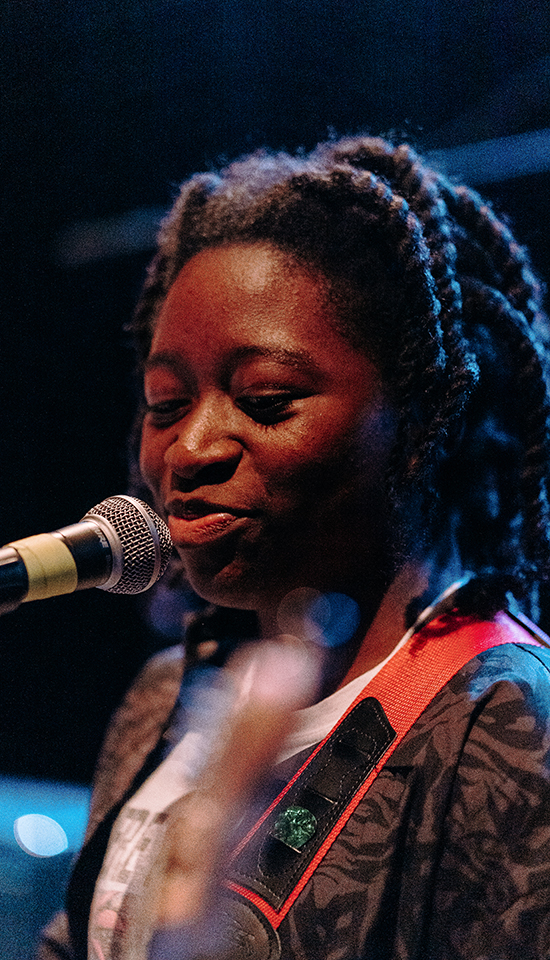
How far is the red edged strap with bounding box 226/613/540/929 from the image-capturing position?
1177 mm

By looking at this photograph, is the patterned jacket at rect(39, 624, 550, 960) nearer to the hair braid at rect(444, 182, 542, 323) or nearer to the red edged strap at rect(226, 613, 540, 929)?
the red edged strap at rect(226, 613, 540, 929)

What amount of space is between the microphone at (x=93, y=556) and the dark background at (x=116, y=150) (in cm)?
82

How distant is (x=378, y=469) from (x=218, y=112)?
1.17 m

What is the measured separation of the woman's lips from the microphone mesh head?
0.21 m

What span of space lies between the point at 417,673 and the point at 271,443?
1.40ft

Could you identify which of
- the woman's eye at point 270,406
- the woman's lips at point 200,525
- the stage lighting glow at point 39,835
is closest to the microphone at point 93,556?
the woman's lips at point 200,525

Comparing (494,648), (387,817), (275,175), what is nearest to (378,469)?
(494,648)

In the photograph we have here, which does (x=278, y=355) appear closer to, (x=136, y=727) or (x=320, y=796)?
(x=320, y=796)

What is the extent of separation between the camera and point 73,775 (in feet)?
7.35

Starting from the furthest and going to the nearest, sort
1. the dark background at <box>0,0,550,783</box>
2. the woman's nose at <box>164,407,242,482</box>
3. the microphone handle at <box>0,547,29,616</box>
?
the dark background at <box>0,0,550,783</box>
the woman's nose at <box>164,407,242,482</box>
the microphone handle at <box>0,547,29,616</box>

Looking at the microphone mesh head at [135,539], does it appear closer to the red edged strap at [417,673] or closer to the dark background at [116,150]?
the red edged strap at [417,673]

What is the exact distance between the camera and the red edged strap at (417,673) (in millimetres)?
1177

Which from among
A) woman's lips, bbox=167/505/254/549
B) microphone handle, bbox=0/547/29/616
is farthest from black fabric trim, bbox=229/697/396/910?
microphone handle, bbox=0/547/29/616

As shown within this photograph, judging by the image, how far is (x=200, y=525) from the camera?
1311 millimetres
